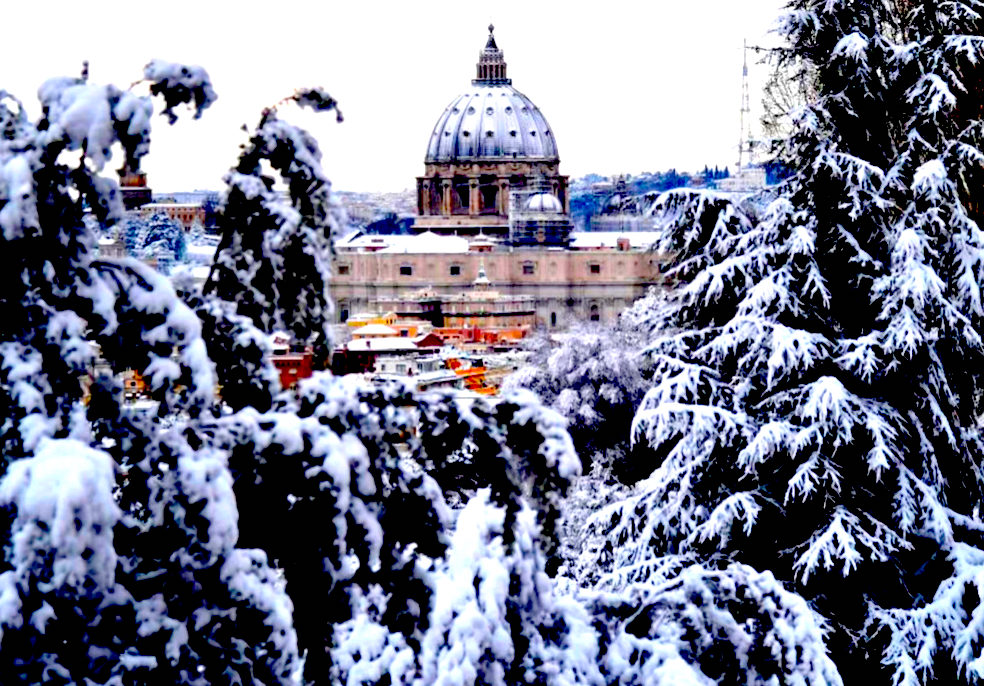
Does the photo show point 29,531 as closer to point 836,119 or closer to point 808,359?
point 808,359

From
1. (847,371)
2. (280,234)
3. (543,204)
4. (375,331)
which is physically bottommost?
(375,331)

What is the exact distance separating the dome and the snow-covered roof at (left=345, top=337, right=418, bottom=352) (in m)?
42.2

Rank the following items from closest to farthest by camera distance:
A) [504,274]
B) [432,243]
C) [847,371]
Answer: [847,371]
[504,274]
[432,243]

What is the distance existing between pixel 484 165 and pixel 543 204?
517 cm

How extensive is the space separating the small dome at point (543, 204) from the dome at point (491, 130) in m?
4.31

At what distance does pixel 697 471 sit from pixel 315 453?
430cm

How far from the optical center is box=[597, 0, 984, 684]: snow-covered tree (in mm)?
6180

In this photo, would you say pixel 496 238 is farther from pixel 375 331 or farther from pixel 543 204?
pixel 375 331

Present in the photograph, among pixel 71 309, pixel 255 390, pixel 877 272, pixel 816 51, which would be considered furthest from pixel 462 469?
pixel 816 51

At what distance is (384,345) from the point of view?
1829 inches

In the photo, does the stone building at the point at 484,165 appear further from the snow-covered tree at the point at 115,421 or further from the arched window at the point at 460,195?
the snow-covered tree at the point at 115,421

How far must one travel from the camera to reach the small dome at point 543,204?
8569cm

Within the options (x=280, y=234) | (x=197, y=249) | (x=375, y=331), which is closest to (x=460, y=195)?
(x=375, y=331)

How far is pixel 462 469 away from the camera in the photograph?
2814 millimetres
